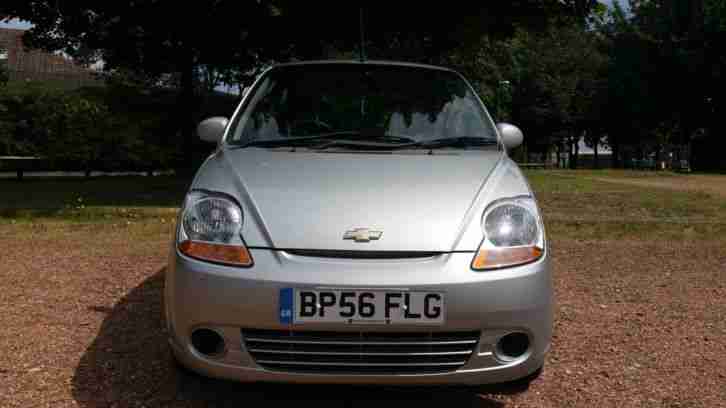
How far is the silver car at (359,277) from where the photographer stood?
2.62 m

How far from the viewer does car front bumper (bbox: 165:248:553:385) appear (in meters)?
2.62

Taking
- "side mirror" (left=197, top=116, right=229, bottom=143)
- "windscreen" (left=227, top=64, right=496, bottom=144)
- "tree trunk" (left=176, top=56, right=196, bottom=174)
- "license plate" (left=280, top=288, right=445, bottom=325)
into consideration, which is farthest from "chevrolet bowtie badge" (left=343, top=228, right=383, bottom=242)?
"tree trunk" (left=176, top=56, right=196, bottom=174)

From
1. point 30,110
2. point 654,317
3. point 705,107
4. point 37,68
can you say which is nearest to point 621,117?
point 705,107

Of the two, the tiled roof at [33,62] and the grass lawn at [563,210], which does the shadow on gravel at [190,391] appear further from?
the tiled roof at [33,62]

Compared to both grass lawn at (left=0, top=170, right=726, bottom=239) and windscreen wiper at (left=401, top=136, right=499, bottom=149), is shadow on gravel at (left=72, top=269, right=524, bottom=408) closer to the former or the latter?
windscreen wiper at (left=401, top=136, right=499, bottom=149)

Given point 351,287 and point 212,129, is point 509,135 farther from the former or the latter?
point 351,287

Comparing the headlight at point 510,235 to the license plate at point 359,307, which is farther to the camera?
the headlight at point 510,235

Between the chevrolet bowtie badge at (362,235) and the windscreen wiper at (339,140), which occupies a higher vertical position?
the windscreen wiper at (339,140)

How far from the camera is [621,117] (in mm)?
53719

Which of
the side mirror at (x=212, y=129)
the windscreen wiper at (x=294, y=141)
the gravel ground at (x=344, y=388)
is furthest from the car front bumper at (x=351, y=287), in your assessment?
the side mirror at (x=212, y=129)

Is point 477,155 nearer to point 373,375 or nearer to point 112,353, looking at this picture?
point 373,375

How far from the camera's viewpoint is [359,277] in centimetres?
263

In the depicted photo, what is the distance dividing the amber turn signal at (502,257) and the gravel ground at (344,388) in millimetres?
732

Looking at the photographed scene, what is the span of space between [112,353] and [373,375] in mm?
1816
